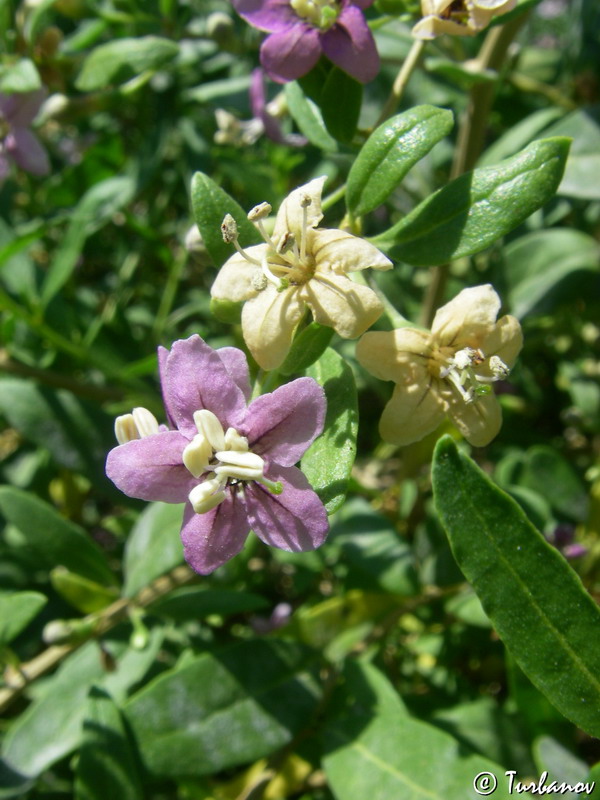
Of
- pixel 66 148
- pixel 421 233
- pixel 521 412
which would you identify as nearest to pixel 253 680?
pixel 421 233

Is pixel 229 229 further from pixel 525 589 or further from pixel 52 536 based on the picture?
pixel 52 536

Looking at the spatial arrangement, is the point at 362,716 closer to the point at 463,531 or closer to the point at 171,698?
the point at 171,698

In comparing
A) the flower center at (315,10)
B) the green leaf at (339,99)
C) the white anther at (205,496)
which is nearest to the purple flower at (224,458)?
the white anther at (205,496)

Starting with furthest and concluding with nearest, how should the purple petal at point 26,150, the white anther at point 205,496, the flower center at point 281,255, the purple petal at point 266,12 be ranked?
1. the purple petal at point 26,150
2. the purple petal at point 266,12
3. the flower center at point 281,255
4. the white anther at point 205,496

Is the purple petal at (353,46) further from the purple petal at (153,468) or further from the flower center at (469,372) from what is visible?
the purple petal at (153,468)

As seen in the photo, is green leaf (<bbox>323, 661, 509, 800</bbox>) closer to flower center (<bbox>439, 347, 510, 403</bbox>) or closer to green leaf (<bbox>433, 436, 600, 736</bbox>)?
green leaf (<bbox>433, 436, 600, 736</bbox>)

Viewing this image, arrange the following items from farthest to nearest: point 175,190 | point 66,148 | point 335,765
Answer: point 66,148 < point 175,190 < point 335,765

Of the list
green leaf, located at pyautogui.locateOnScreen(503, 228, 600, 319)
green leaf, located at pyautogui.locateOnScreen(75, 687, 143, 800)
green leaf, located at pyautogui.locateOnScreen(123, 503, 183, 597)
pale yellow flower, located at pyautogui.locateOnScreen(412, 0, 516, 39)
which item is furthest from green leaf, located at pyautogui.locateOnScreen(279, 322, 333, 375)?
green leaf, located at pyautogui.locateOnScreen(503, 228, 600, 319)
